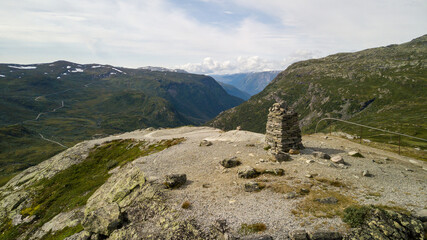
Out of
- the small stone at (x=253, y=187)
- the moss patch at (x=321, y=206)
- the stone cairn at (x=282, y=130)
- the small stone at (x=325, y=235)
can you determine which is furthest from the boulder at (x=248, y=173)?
the small stone at (x=325, y=235)

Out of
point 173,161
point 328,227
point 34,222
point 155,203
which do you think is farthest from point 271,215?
point 34,222

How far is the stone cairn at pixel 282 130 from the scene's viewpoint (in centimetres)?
3091

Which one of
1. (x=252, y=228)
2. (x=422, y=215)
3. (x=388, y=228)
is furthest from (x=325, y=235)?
(x=422, y=215)

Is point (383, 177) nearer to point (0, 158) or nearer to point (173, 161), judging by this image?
point (173, 161)

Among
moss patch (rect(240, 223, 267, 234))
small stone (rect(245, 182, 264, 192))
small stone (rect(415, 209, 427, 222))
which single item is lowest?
moss patch (rect(240, 223, 267, 234))

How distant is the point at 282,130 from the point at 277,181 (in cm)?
1048

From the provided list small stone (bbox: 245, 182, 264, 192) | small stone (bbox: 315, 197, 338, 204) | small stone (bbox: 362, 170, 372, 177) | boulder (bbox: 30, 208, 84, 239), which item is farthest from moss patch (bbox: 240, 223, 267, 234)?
→ boulder (bbox: 30, 208, 84, 239)

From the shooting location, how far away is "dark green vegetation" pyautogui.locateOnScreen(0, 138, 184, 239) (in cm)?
3359

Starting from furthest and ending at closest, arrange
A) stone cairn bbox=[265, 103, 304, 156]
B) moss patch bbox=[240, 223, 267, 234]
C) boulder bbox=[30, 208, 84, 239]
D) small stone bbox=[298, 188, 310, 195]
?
1. stone cairn bbox=[265, 103, 304, 156]
2. boulder bbox=[30, 208, 84, 239]
3. small stone bbox=[298, 188, 310, 195]
4. moss patch bbox=[240, 223, 267, 234]

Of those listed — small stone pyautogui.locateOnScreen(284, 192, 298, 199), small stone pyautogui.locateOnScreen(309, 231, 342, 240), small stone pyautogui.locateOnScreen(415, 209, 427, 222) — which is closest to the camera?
small stone pyautogui.locateOnScreen(309, 231, 342, 240)

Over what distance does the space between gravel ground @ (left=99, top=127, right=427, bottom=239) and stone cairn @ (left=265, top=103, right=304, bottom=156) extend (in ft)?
6.81

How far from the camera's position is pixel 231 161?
93.8 ft

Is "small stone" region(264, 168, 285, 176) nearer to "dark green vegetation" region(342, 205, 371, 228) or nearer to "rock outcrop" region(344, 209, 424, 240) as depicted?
"dark green vegetation" region(342, 205, 371, 228)

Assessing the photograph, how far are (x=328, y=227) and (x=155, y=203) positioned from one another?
15146 millimetres
